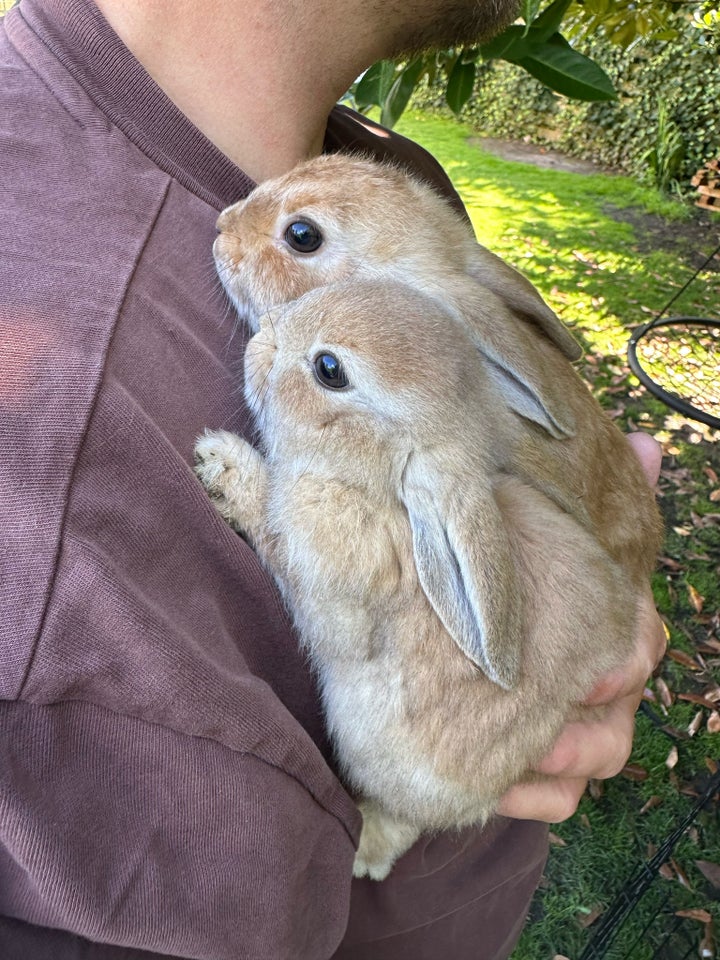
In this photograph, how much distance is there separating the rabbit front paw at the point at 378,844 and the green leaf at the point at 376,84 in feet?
7.29

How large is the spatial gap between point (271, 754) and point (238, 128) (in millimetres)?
1469

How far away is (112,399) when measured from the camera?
45.6 inches

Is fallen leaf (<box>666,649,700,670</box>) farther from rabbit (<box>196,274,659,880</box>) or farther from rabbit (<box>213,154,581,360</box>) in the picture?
rabbit (<box>213,154,581,360</box>)

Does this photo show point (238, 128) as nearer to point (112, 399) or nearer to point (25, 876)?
point (112, 399)

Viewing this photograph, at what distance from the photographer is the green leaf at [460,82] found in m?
2.66

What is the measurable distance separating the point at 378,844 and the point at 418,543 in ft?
2.84

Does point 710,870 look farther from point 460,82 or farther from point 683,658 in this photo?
point 460,82

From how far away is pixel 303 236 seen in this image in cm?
190

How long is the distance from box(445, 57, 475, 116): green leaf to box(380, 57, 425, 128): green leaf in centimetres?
13

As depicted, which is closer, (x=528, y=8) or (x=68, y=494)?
(x=68, y=494)

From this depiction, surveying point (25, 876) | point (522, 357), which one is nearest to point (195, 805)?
point (25, 876)

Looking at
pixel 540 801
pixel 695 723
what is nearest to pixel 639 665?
pixel 540 801

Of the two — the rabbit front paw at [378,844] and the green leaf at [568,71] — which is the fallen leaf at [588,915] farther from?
the green leaf at [568,71]

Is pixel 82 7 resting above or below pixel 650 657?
above
